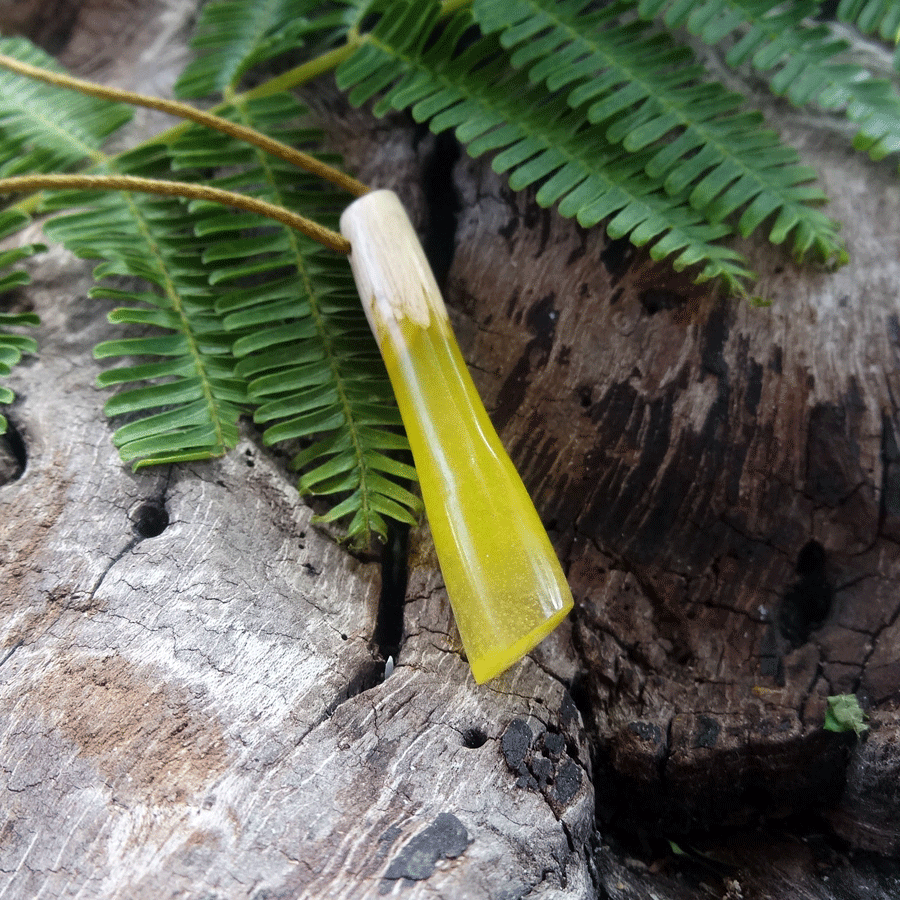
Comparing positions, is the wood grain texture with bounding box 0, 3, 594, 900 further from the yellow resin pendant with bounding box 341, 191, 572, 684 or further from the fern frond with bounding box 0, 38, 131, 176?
the fern frond with bounding box 0, 38, 131, 176

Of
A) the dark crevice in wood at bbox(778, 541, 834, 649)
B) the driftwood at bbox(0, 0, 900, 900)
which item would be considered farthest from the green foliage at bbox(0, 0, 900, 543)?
the dark crevice in wood at bbox(778, 541, 834, 649)

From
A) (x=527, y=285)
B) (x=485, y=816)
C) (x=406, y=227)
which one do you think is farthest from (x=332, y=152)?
(x=485, y=816)

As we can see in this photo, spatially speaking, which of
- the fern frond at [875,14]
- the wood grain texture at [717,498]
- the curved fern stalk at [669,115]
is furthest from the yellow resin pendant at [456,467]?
the fern frond at [875,14]

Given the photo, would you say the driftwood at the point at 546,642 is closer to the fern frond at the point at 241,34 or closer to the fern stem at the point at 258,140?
the fern stem at the point at 258,140

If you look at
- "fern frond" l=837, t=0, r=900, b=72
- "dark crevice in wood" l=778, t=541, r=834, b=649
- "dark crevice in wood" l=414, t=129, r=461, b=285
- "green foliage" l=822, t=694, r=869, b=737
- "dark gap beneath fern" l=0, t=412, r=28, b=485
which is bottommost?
"dark gap beneath fern" l=0, t=412, r=28, b=485

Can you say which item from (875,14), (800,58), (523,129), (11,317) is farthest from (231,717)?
(875,14)

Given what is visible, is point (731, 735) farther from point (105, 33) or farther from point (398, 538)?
point (105, 33)
